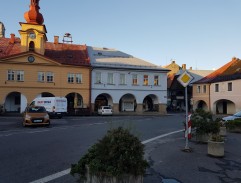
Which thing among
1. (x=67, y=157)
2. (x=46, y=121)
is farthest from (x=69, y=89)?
(x=67, y=157)

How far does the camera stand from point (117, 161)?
4004 mm

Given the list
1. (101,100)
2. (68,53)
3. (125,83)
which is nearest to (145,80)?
(125,83)

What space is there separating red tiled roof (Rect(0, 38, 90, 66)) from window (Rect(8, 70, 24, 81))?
2.94 m

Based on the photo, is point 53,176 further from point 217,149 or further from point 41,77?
point 41,77

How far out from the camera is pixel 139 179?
4102 mm

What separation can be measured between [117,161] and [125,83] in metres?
35.0

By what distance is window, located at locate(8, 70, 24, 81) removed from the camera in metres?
33.5

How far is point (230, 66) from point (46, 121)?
37.9 metres

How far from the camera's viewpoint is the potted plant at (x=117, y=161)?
3.96 m

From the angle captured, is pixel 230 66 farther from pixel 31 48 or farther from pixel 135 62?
pixel 31 48

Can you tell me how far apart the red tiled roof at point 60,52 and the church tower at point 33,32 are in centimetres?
160

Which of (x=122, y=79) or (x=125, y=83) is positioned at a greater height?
(x=122, y=79)

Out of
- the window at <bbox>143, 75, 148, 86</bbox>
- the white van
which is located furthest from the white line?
the window at <bbox>143, 75, 148, 86</bbox>

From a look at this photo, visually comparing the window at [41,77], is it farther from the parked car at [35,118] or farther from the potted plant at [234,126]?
the potted plant at [234,126]
